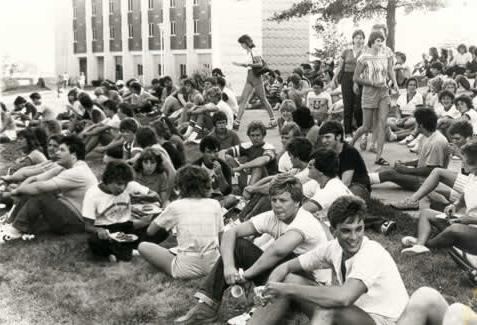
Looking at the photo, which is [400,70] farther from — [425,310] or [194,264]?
[425,310]

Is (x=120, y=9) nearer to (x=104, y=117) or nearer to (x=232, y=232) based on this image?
(x=104, y=117)

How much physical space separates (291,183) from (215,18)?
17.2 m

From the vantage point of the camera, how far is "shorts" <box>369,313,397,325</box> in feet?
13.2

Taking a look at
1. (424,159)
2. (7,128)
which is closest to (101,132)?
(7,128)

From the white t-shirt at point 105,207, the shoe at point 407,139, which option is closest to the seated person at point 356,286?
the white t-shirt at point 105,207

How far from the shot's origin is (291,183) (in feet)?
16.2

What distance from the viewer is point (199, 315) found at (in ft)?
16.6

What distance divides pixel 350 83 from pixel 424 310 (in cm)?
811

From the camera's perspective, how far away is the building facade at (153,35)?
61.8 feet

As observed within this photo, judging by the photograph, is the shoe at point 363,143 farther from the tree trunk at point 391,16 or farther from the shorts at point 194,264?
the tree trunk at point 391,16

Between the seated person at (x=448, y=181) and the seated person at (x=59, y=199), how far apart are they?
11.3 ft

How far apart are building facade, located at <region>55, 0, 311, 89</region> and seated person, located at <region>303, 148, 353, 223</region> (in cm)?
1234

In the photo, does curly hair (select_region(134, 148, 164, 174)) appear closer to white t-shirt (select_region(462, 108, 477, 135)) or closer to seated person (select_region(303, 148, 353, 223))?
seated person (select_region(303, 148, 353, 223))

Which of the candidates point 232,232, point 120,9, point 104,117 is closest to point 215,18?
point 120,9
